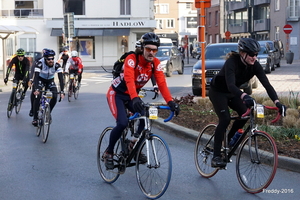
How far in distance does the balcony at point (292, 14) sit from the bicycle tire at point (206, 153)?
54457 mm

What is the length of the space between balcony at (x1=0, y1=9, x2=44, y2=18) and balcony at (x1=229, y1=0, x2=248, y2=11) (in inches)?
1204

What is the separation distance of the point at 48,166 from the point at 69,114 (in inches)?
269

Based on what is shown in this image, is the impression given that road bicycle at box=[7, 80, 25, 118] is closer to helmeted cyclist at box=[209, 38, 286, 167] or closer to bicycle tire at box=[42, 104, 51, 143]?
bicycle tire at box=[42, 104, 51, 143]

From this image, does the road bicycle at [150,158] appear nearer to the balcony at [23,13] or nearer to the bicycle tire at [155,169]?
the bicycle tire at [155,169]

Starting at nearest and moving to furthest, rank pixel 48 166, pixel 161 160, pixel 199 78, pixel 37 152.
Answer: pixel 161 160
pixel 48 166
pixel 37 152
pixel 199 78

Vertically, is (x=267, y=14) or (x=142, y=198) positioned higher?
(x=267, y=14)

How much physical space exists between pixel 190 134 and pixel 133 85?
4154 mm

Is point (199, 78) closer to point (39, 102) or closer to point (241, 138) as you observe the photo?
point (39, 102)

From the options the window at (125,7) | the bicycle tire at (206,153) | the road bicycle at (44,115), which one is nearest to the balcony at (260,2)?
the window at (125,7)

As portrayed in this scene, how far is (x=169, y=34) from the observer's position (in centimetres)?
10519

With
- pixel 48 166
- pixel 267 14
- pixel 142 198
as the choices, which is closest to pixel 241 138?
pixel 142 198

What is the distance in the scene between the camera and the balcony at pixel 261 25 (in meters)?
66.7

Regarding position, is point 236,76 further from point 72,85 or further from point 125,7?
point 125,7

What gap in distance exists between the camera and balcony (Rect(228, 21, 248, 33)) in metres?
73.5
